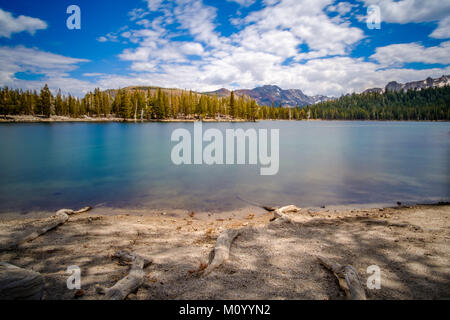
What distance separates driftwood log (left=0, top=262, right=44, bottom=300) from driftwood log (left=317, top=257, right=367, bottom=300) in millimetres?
4466

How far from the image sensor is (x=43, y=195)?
11555 mm

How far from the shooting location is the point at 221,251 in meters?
4.92

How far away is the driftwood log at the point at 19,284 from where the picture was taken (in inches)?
109

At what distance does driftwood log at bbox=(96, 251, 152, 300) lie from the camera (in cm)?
330

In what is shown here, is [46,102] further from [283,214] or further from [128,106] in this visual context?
[283,214]

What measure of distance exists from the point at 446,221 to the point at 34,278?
10817 millimetres

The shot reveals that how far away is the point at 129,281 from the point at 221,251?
1987mm

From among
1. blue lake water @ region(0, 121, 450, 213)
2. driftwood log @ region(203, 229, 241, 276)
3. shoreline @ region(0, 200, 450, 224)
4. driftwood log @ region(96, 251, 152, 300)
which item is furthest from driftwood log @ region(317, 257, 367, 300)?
blue lake water @ region(0, 121, 450, 213)

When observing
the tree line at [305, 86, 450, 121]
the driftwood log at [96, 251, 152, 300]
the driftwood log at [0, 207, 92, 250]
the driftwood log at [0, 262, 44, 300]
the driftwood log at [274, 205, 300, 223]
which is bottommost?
the driftwood log at [274, 205, 300, 223]

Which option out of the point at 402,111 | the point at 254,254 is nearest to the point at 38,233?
the point at 254,254

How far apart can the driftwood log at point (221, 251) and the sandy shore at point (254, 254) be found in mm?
115

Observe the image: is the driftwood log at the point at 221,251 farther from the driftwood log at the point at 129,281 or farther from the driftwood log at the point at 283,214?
the driftwood log at the point at 283,214

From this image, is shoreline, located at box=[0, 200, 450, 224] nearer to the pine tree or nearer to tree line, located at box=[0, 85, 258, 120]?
tree line, located at box=[0, 85, 258, 120]
